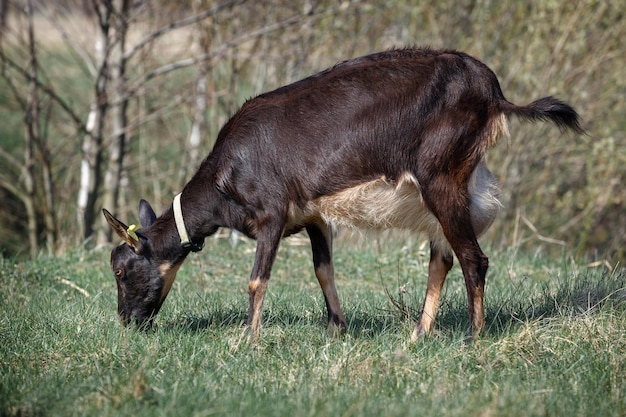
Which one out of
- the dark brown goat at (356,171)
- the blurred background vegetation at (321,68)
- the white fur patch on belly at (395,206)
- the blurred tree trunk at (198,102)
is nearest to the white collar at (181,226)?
the dark brown goat at (356,171)

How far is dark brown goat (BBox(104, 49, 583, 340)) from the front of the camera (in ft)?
18.0

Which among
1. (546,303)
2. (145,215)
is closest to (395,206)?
(546,303)

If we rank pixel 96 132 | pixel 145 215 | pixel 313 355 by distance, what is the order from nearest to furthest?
pixel 313 355 → pixel 145 215 → pixel 96 132

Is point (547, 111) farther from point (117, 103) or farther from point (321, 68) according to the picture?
point (321, 68)

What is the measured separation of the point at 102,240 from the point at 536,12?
694 centimetres

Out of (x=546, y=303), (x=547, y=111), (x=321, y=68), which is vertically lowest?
(x=546, y=303)

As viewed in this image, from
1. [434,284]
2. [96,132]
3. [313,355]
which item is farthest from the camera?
[96,132]

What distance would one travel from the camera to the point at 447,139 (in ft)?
17.7

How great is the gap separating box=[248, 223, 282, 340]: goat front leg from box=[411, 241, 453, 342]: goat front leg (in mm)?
1088

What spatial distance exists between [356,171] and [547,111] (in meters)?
1.30

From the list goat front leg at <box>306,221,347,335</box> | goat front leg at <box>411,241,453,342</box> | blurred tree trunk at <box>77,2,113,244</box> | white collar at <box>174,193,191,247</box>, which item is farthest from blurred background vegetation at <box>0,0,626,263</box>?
goat front leg at <box>411,241,453,342</box>

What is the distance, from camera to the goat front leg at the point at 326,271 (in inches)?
243

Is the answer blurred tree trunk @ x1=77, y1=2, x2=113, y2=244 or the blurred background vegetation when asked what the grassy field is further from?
the blurred background vegetation

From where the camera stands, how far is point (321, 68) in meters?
12.4
